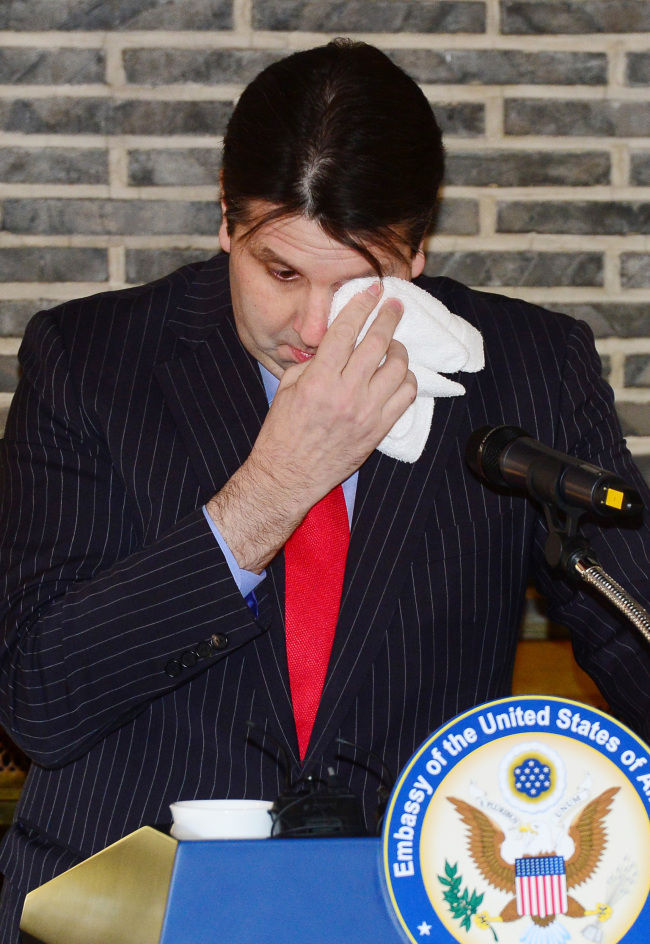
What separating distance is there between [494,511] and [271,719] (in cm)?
38

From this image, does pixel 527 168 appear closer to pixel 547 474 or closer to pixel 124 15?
pixel 124 15

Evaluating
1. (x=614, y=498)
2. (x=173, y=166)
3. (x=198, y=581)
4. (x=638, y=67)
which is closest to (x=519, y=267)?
(x=638, y=67)

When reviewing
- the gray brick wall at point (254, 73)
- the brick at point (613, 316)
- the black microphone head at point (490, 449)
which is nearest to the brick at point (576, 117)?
the gray brick wall at point (254, 73)

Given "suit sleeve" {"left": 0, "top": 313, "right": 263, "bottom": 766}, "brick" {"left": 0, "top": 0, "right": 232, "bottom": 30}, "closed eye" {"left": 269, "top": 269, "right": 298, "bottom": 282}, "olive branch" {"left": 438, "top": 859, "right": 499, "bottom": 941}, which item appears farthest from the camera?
"brick" {"left": 0, "top": 0, "right": 232, "bottom": 30}

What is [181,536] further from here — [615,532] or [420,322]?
[615,532]

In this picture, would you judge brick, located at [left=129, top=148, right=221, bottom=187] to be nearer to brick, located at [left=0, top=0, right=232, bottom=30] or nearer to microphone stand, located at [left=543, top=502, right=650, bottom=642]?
brick, located at [left=0, top=0, right=232, bottom=30]

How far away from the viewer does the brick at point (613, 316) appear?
1815 millimetres

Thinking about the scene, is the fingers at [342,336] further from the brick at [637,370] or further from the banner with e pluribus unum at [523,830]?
the brick at [637,370]

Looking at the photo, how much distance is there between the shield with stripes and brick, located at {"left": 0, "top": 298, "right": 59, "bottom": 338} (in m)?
1.33

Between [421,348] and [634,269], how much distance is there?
0.79 metres

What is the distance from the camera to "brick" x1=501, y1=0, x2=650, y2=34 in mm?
1735

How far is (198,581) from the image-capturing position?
1050 millimetres

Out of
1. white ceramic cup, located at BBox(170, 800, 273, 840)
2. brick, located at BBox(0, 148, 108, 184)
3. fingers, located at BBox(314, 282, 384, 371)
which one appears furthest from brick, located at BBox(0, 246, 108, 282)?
white ceramic cup, located at BBox(170, 800, 273, 840)

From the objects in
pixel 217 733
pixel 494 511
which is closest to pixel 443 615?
pixel 494 511
